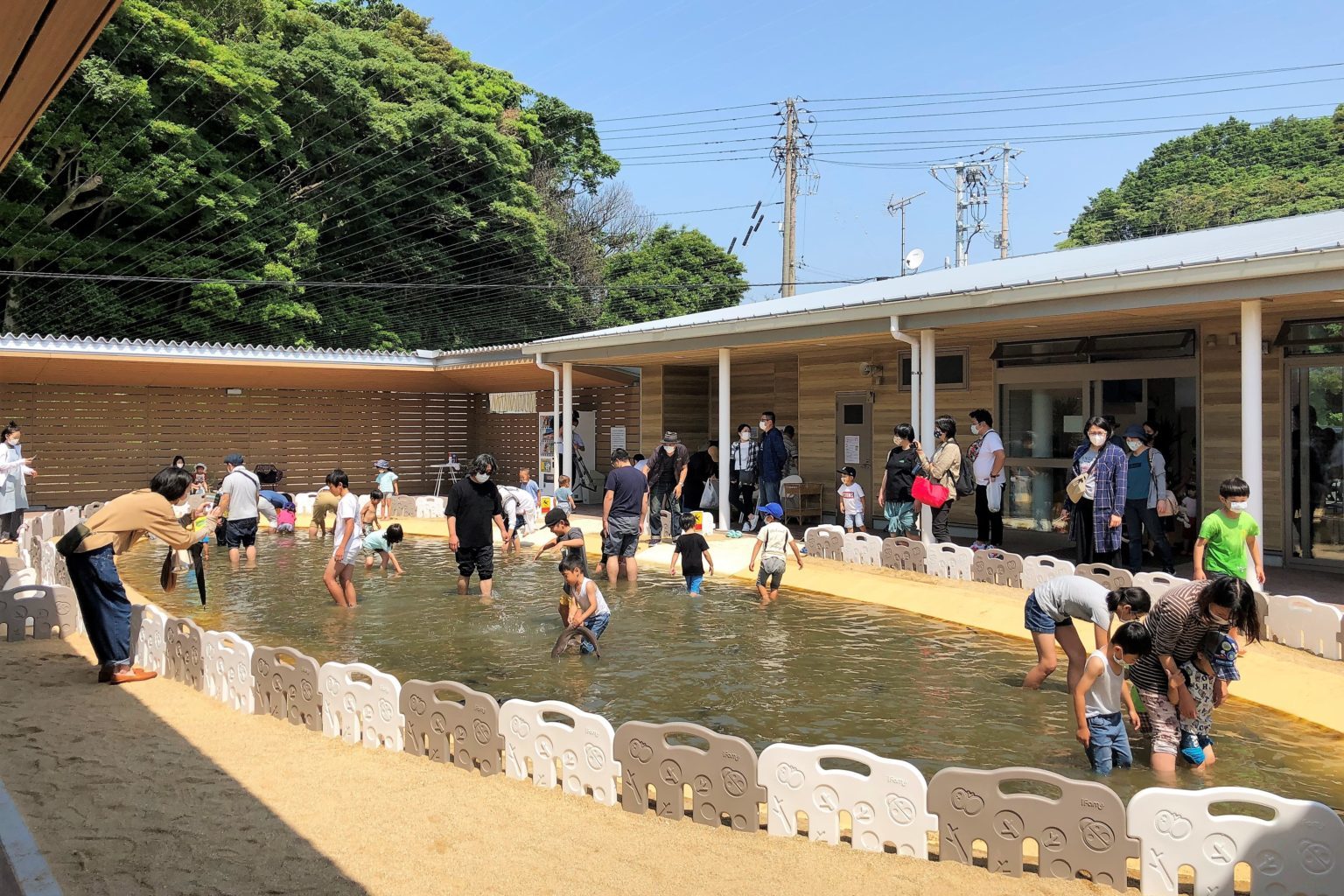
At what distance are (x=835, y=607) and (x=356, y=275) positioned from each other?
30088 mm

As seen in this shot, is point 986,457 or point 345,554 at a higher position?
point 986,457

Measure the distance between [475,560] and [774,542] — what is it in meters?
3.65

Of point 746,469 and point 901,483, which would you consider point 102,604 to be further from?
point 746,469

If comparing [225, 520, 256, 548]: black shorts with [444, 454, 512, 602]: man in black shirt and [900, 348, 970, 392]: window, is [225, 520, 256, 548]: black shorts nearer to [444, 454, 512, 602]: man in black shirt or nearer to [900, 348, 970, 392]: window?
[444, 454, 512, 602]: man in black shirt

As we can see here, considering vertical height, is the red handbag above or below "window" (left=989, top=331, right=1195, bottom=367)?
below

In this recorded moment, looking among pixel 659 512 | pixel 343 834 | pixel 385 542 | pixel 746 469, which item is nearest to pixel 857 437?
pixel 746 469

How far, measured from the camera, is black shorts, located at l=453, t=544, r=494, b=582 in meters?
12.1

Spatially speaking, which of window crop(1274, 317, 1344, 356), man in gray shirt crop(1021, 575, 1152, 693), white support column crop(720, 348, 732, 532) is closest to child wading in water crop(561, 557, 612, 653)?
man in gray shirt crop(1021, 575, 1152, 693)

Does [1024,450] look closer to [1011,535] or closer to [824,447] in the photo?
[1011,535]

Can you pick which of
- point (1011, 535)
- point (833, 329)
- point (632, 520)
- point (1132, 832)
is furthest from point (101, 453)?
point (1132, 832)

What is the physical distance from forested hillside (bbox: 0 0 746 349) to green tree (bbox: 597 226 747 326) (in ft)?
4.83

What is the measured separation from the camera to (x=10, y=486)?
15875mm

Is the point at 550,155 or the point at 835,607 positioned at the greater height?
the point at 550,155

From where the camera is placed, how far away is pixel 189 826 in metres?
5.08
